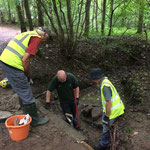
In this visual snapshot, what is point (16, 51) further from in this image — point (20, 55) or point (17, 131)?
point (17, 131)

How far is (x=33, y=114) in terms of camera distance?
3.26 metres

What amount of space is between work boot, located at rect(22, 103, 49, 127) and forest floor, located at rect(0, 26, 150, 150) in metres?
0.11

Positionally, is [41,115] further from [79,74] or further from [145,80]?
[145,80]

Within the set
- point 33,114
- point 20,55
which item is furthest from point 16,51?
A: point 33,114

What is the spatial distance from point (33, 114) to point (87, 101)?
10.3 feet

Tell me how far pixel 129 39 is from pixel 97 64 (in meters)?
3.09

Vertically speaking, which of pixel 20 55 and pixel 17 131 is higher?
pixel 20 55

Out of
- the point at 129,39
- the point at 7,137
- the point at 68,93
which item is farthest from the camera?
the point at 129,39

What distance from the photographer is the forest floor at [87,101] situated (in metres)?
2.94

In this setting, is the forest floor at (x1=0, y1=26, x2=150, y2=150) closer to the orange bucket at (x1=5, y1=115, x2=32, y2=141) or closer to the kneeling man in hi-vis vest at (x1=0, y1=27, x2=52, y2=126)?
the orange bucket at (x1=5, y1=115, x2=32, y2=141)

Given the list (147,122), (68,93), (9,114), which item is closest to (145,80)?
(147,122)

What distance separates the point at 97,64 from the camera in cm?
806

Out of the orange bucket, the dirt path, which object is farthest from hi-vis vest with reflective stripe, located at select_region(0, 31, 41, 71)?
the dirt path

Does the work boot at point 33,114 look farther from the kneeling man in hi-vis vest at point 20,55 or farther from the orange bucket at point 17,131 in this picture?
the orange bucket at point 17,131
